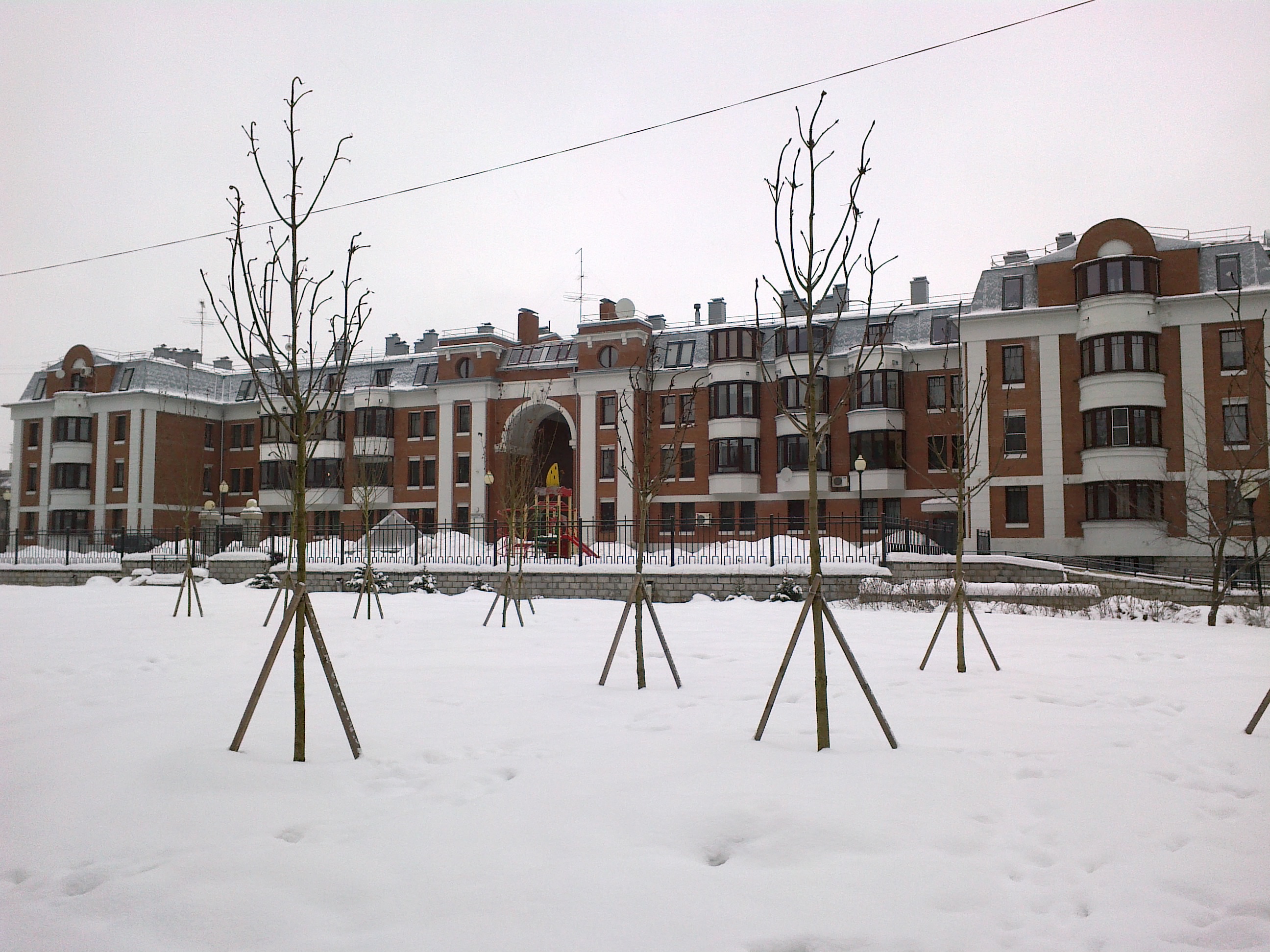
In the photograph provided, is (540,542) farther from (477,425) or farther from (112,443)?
(112,443)

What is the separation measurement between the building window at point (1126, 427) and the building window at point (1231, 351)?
293 cm

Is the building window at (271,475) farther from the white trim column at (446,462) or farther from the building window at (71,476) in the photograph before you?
the building window at (71,476)

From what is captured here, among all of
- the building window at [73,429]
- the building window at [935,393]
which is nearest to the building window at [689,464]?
the building window at [935,393]

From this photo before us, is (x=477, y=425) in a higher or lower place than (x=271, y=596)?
higher

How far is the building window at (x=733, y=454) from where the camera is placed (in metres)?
41.9

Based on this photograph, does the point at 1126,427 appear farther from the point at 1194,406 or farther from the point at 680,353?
the point at 680,353

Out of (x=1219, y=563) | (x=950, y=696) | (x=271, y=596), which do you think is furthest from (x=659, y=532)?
(x=950, y=696)

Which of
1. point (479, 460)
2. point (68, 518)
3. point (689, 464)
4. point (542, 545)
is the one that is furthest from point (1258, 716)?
point (68, 518)

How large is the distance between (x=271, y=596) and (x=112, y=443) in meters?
35.4

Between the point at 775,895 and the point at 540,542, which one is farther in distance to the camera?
the point at 540,542

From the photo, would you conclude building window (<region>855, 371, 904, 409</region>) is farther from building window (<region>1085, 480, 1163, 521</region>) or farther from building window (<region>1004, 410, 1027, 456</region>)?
building window (<region>1085, 480, 1163, 521</region>)

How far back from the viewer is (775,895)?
161 inches

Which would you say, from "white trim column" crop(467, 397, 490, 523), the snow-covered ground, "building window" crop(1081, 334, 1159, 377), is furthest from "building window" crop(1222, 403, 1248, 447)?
"white trim column" crop(467, 397, 490, 523)

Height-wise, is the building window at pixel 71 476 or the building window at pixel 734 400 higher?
the building window at pixel 734 400
